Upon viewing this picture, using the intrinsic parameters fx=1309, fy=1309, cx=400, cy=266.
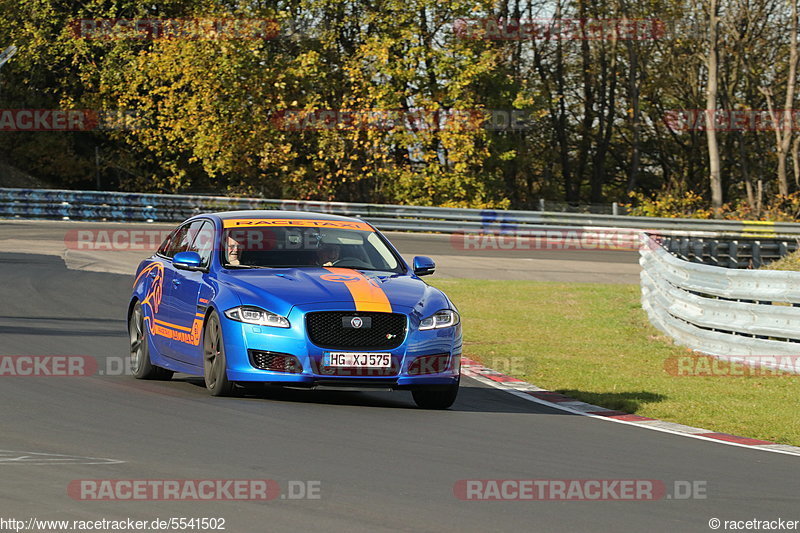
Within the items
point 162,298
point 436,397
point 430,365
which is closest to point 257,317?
point 430,365

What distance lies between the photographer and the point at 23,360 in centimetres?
1257

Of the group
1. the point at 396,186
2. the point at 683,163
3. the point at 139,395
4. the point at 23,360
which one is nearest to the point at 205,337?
the point at 139,395

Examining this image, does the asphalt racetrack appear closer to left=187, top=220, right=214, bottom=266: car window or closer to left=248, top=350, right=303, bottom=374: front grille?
left=248, top=350, right=303, bottom=374: front grille

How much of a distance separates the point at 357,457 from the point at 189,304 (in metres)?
3.62

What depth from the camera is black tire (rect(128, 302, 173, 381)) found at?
39.5 ft

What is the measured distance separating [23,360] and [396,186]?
30212mm

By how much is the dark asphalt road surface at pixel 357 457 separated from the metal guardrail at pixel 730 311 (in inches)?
145

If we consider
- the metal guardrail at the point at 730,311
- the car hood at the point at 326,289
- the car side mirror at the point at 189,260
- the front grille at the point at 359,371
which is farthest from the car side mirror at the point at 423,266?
the metal guardrail at the point at 730,311

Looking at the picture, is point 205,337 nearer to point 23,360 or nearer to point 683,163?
point 23,360

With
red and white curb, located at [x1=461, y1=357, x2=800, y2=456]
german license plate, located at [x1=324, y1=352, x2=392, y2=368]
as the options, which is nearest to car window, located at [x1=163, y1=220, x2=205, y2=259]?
german license plate, located at [x1=324, y1=352, x2=392, y2=368]

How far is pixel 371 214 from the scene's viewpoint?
37.5 meters

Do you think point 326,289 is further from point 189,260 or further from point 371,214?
point 371,214

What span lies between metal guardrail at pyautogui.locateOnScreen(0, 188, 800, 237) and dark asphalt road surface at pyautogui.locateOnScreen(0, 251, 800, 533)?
79.8 ft

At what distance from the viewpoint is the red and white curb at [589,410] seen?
9.69 m
